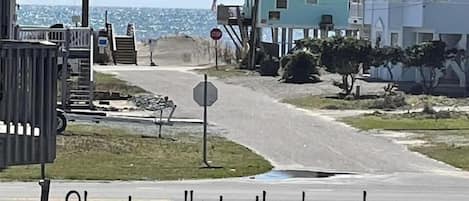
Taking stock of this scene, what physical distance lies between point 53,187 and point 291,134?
50.2 ft

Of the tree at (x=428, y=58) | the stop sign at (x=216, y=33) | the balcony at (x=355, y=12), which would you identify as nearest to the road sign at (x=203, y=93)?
the tree at (x=428, y=58)

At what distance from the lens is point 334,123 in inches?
1716

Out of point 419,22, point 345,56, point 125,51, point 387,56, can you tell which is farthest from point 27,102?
point 125,51

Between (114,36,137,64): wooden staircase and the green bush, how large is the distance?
80.3 ft

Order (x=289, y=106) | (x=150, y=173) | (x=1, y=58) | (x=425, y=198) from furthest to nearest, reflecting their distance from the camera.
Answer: (x=289, y=106) → (x=150, y=173) → (x=425, y=198) → (x=1, y=58)

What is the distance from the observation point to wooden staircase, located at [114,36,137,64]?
86.7m

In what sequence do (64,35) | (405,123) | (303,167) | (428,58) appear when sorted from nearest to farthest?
(303,167) < (405,123) < (64,35) < (428,58)

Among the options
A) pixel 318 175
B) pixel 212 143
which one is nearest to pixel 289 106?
pixel 212 143

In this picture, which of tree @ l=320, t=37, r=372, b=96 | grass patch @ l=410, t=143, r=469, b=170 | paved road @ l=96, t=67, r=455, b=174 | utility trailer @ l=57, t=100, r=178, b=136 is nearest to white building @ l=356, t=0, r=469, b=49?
tree @ l=320, t=37, r=372, b=96

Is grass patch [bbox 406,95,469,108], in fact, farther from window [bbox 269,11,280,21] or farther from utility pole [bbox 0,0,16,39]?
utility pole [bbox 0,0,16,39]

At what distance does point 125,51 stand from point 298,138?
50777mm

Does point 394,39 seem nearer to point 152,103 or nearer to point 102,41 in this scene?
point 102,41

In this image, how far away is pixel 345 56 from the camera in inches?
2160

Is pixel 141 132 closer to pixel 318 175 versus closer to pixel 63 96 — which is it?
pixel 63 96
